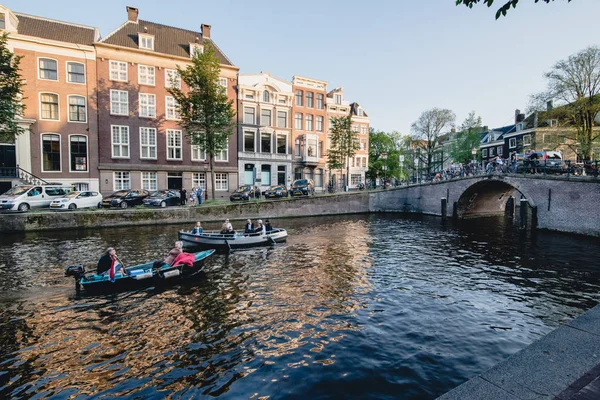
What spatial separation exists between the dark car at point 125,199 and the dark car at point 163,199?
1090 millimetres

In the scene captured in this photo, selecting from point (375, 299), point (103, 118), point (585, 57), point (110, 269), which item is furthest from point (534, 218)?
point (103, 118)

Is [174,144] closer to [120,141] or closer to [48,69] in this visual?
[120,141]

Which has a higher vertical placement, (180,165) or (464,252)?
(180,165)

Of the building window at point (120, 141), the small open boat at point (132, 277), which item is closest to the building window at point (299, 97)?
the building window at point (120, 141)

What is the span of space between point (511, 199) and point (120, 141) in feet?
157

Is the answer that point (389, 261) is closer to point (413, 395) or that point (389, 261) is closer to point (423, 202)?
point (413, 395)

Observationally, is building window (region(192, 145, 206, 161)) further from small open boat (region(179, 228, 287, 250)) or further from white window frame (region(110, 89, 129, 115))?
small open boat (region(179, 228, 287, 250))

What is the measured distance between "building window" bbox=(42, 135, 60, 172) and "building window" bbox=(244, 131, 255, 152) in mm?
20904

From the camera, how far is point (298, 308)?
36.4 feet

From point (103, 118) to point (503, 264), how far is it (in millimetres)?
38833

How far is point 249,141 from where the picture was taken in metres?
46.2

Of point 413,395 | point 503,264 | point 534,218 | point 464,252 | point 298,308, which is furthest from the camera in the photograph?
point 534,218

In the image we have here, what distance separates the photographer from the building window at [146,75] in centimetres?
3791

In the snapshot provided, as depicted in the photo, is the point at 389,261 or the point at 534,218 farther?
the point at 534,218
